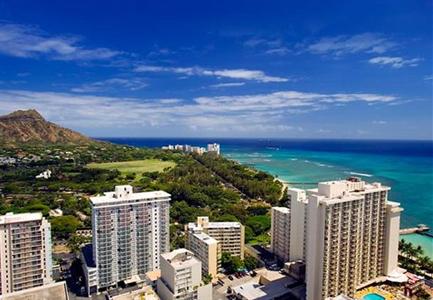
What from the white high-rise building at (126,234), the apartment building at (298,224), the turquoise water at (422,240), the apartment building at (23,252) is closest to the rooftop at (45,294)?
the apartment building at (23,252)

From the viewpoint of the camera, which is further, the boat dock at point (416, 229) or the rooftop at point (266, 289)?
the boat dock at point (416, 229)

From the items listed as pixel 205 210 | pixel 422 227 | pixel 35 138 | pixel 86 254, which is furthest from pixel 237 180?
pixel 35 138

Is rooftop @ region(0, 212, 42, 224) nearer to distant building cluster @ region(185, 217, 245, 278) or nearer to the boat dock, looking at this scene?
distant building cluster @ region(185, 217, 245, 278)

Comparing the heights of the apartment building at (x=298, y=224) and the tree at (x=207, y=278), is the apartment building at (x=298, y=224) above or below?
above

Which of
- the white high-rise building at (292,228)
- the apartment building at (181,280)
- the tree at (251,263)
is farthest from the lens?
the tree at (251,263)

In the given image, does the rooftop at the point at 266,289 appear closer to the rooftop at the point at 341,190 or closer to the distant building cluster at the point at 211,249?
the distant building cluster at the point at 211,249

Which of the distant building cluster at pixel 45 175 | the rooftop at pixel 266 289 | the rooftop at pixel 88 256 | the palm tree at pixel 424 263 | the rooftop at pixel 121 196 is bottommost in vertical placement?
the rooftop at pixel 266 289
